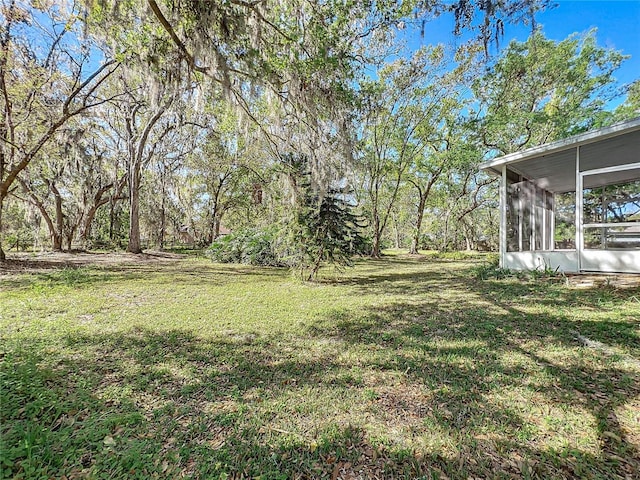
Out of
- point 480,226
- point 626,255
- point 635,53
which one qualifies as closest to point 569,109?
point 635,53

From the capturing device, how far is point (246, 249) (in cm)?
1085

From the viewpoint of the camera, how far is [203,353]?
9.55 feet

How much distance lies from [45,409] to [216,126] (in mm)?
13813

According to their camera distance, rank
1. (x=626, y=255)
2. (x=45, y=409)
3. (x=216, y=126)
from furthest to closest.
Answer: (x=216, y=126)
(x=626, y=255)
(x=45, y=409)

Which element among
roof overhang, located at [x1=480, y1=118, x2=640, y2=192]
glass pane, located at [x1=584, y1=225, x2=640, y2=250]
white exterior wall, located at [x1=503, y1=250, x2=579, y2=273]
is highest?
roof overhang, located at [x1=480, y1=118, x2=640, y2=192]

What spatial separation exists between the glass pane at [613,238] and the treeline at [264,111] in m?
6.11

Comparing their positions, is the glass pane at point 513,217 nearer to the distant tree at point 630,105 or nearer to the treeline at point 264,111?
the treeline at point 264,111

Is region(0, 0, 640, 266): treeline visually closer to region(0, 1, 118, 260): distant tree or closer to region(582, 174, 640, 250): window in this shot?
region(0, 1, 118, 260): distant tree

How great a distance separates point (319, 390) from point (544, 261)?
22.9ft

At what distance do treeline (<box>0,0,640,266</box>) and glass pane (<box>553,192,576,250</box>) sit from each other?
15.0 feet

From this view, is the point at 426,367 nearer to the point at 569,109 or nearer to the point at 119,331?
the point at 119,331

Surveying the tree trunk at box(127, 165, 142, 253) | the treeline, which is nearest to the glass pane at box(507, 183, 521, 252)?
the treeline

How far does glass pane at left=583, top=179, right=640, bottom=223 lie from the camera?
749 cm

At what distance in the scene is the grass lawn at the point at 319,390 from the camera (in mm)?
1589
